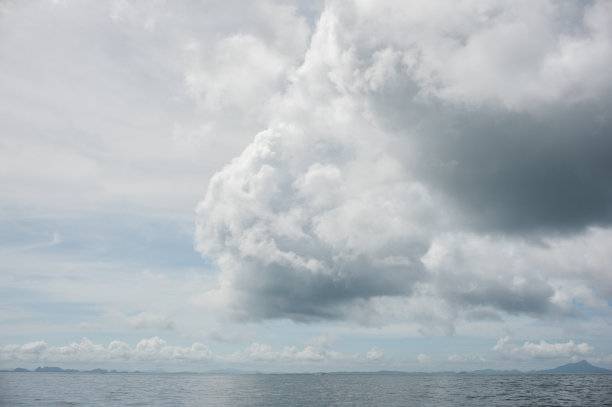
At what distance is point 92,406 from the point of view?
91.7 m

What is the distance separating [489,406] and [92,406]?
9283 centimetres

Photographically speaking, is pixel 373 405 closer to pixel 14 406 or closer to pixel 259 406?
pixel 259 406

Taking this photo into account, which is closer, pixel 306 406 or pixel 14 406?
pixel 14 406

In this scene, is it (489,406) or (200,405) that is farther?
(200,405)

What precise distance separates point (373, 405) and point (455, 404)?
19656 mm

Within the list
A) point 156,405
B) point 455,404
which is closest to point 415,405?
point 455,404

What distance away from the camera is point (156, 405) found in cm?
9531

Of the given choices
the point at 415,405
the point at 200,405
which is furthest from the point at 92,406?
the point at 415,405

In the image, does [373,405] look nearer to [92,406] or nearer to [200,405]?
[200,405]

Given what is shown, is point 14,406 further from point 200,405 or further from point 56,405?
point 200,405

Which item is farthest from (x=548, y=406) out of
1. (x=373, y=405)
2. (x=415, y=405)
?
(x=373, y=405)

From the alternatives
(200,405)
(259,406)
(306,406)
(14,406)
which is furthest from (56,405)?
(306,406)

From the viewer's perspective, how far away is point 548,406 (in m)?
89.9

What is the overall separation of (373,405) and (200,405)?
4270 cm
